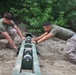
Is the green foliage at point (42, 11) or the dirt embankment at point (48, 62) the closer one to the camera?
the dirt embankment at point (48, 62)

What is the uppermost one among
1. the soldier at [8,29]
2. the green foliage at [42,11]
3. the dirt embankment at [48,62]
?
the green foliage at [42,11]

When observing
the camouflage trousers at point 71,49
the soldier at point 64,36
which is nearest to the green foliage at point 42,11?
the soldier at point 64,36

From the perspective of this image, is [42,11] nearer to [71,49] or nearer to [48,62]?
[71,49]

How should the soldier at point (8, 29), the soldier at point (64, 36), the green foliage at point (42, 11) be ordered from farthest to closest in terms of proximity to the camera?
the green foliage at point (42, 11), the soldier at point (8, 29), the soldier at point (64, 36)

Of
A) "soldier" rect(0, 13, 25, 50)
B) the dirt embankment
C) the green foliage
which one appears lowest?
the dirt embankment

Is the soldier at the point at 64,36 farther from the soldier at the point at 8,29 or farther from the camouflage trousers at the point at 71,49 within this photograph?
the soldier at the point at 8,29

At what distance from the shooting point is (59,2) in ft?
38.5

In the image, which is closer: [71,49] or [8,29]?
[71,49]

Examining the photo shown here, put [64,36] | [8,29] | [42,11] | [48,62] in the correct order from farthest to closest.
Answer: [42,11]
[8,29]
[64,36]
[48,62]

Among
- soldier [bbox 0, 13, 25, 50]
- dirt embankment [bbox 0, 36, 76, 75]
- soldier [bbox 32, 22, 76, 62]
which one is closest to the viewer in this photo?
dirt embankment [bbox 0, 36, 76, 75]

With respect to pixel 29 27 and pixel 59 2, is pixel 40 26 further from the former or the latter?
pixel 59 2

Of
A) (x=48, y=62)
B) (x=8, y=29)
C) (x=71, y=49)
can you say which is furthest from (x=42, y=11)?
(x=48, y=62)

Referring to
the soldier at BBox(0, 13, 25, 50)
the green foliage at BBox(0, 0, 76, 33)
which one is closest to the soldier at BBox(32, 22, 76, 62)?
the soldier at BBox(0, 13, 25, 50)

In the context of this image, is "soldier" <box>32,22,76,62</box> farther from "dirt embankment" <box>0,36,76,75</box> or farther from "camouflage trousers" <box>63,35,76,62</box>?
"dirt embankment" <box>0,36,76,75</box>
